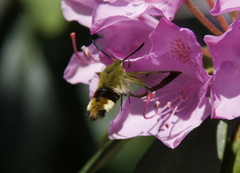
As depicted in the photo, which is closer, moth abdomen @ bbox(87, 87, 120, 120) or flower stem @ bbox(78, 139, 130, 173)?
moth abdomen @ bbox(87, 87, 120, 120)

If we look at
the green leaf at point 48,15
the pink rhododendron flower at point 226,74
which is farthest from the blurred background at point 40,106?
the pink rhododendron flower at point 226,74

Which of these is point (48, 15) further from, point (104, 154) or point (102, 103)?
point (102, 103)

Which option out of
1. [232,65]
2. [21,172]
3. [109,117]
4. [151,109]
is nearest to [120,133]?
[151,109]

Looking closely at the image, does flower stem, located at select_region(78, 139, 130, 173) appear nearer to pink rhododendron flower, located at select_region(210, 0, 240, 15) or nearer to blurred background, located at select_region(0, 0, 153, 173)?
blurred background, located at select_region(0, 0, 153, 173)

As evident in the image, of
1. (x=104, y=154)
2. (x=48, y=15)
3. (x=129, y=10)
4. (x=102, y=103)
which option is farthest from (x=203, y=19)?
(x=48, y=15)

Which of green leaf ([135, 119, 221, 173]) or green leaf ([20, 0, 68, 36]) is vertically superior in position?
green leaf ([20, 0, 68, 36])

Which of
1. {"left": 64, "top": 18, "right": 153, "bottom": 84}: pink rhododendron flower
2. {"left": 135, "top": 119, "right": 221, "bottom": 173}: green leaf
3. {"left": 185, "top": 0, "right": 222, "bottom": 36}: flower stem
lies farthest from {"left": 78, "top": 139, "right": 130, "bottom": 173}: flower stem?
{"left": 185, "top": 0, "right": 222, "bottom": 36}: flower stem
